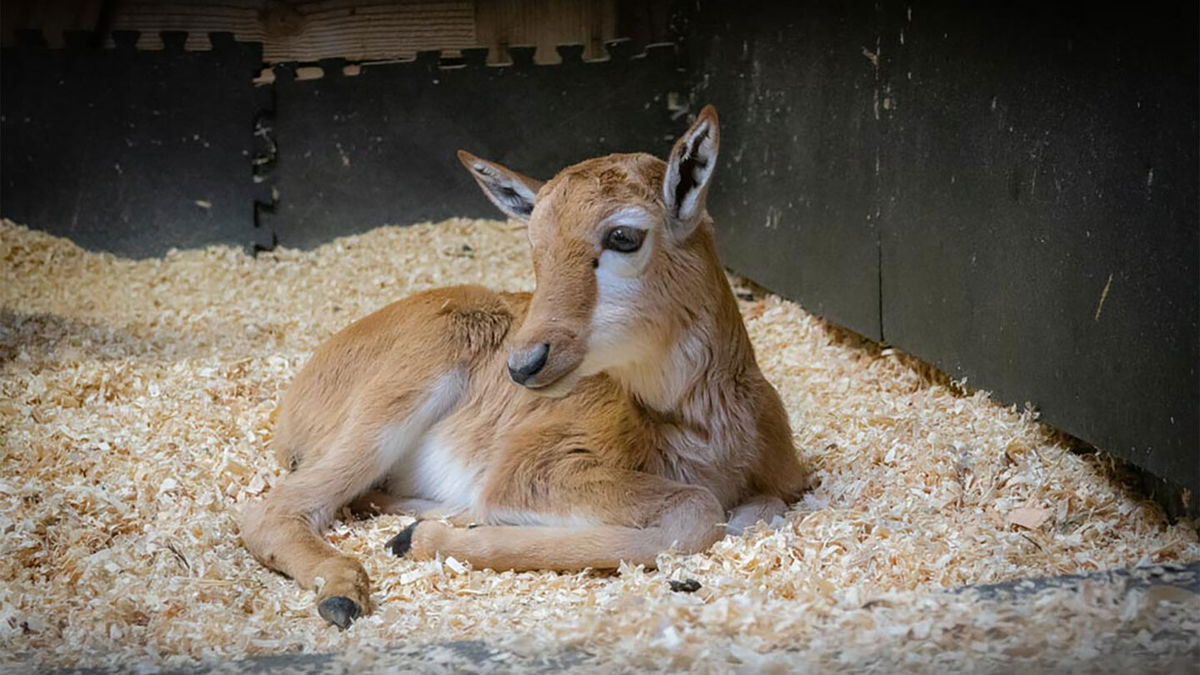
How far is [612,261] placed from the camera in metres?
4.08

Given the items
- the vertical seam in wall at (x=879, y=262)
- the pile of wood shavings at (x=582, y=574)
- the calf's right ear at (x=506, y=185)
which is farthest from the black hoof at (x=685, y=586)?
the vertical seam in wall at (x=879, y=262)

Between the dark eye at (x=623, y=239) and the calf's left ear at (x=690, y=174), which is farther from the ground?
the calf's left ear at (x=690, y=174)

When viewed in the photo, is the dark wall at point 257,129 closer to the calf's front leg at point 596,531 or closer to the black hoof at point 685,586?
the calf's front leg at point 596,531

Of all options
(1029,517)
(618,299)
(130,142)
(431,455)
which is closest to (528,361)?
(618,299)

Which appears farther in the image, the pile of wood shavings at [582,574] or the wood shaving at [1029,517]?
the wood shaving at [1029,517]

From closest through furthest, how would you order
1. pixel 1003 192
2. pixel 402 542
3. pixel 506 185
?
1. pixel 402 542
2. pixel 506 185
3. pixel 1003 192

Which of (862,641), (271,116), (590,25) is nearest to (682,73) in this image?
(590,25)

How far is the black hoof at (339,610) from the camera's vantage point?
A: 3650 millimetres

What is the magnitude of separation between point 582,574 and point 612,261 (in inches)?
38.1

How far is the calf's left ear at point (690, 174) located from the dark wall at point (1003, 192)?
1.26 m

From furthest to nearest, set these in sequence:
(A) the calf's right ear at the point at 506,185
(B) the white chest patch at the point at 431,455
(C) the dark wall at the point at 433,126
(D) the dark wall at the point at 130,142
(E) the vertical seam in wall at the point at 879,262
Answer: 1. (C) the dark wall at the point at 433,126
2. (D) the dark wall at the point at 130,142
3. (E) the vertical seam in wall at the point at 879,262
4. (B) the white chest patch at the point at 431,455
5. (A) the calf's right ear at the point at 506,185

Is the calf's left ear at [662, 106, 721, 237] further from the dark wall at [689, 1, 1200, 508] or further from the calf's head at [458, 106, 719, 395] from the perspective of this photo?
the dark wall at [689, 1, 1200, 508]

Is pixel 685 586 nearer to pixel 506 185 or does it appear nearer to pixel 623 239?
pixel 623 239

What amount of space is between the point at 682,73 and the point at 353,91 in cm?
225
